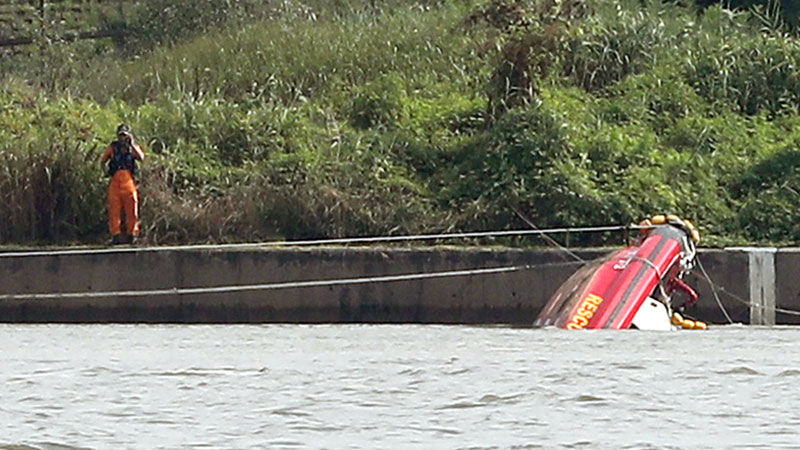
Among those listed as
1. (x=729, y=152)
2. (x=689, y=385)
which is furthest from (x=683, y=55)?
(x=689, y=385)

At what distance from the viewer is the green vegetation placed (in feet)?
60.7

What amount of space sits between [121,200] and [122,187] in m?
0.12

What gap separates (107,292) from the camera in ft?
57.3

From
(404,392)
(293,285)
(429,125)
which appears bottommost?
(404,392)

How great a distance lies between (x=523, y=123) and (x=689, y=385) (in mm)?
8572

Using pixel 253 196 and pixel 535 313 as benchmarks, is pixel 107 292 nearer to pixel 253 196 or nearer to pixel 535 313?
pixel 253 196

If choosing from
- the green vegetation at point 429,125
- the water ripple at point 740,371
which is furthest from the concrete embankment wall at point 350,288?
the water ripple at point 740,371

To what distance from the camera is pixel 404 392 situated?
10.6m

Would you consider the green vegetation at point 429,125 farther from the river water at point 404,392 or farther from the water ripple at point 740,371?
the water ripple at point 740,371

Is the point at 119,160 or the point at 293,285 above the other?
the point at 119,160

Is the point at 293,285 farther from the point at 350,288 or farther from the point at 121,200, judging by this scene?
the point at 121,200

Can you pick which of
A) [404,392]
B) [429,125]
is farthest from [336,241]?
[404,392]

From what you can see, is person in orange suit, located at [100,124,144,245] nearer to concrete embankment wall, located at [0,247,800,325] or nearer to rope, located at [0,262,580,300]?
concrete embankment wall, located at [0,247,800,325]

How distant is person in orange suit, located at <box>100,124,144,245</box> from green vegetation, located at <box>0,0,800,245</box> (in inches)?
15.0
